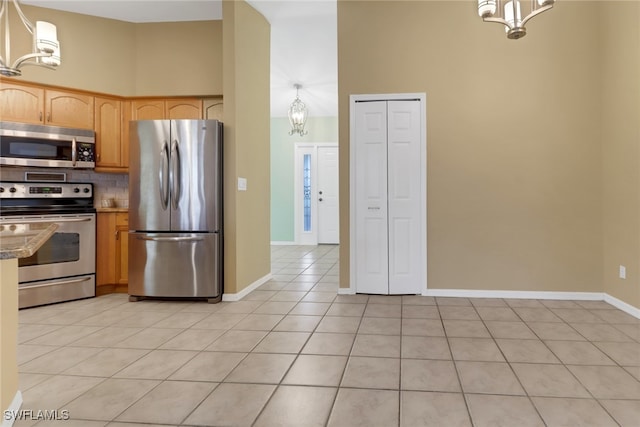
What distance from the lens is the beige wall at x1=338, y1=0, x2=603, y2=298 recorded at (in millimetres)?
3668

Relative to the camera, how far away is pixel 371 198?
3975 mm

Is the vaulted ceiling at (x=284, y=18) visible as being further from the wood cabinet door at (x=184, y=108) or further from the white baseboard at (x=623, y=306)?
the white baseboard at (x=623, y=306)

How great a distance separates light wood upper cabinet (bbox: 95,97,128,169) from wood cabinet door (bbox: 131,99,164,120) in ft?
0.51

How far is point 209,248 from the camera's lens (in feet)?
12.0

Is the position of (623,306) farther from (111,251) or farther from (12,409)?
(111,251)

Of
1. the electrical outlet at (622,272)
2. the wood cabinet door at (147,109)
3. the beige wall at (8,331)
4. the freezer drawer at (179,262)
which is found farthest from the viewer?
the wood cabinet door at (147,109)

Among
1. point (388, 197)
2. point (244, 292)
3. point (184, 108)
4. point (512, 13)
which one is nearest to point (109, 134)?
point (184, 108)

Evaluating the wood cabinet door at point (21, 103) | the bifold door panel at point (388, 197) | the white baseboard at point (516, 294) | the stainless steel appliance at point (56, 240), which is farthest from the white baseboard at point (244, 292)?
the wood cabinet door at point (21, 103)

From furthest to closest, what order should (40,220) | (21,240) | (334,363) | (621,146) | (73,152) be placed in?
(73,152) < (40,220) < (621,146) < (334,363) < (21,240)

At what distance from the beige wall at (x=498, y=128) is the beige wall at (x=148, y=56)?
1572 millimetres

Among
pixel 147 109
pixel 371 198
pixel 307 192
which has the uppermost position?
pixel 147 109

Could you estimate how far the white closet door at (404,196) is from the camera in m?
3.89

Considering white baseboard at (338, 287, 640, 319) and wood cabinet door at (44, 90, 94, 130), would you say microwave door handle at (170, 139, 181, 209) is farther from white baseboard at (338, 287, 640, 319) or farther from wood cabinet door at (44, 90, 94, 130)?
white baseboard at (338, 287, 640, 319)

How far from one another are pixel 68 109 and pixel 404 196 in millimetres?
3667
